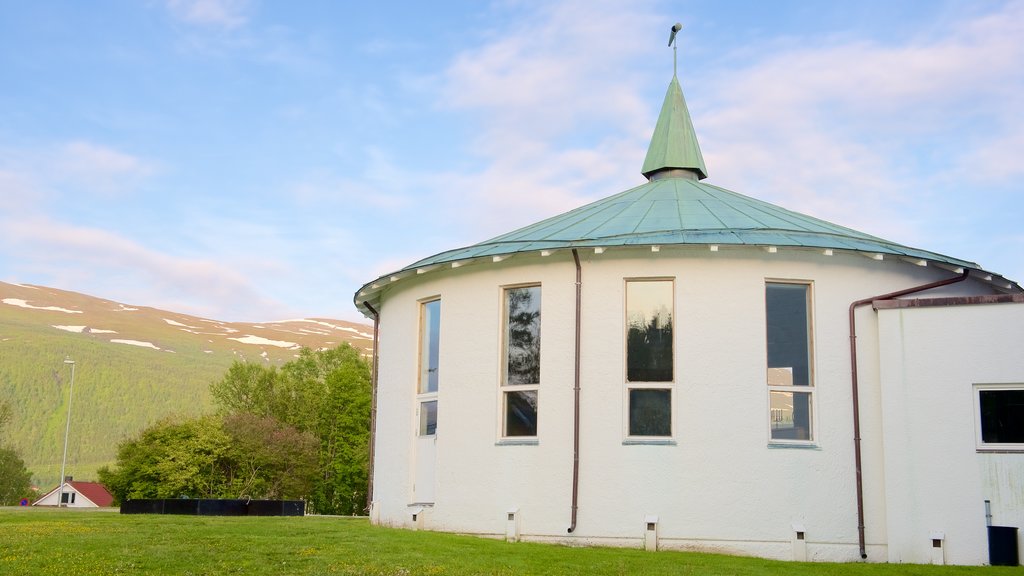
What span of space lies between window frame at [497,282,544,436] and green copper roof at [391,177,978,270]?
756 millimetres

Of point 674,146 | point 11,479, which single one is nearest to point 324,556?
point 674,146

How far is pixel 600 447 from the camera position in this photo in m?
15.1

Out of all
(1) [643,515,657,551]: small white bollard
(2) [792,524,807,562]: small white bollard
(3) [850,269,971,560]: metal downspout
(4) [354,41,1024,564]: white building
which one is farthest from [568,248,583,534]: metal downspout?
(3) [850,269,971,560]: metal downspout

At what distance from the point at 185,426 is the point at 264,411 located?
24.4 metres

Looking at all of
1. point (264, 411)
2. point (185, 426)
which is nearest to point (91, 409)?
point (264, 411)

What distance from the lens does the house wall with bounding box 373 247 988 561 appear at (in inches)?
570

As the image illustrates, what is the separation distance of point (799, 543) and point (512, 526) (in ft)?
13.9

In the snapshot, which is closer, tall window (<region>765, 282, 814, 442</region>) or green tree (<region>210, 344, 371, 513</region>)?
tall window (<region>765, 282, 814, 442</region>)

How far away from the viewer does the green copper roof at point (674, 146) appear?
20641 mm

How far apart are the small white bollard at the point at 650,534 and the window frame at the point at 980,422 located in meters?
4.64

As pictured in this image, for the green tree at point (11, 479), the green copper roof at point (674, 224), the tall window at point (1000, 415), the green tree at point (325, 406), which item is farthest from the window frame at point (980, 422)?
the green tree at point (11, 479)

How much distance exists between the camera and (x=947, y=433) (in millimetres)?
14023

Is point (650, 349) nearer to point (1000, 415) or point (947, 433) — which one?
point (947, 433)

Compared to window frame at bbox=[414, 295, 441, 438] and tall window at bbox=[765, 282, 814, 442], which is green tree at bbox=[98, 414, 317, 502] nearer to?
window frame at bbox=[414, 295, 441, 438]
